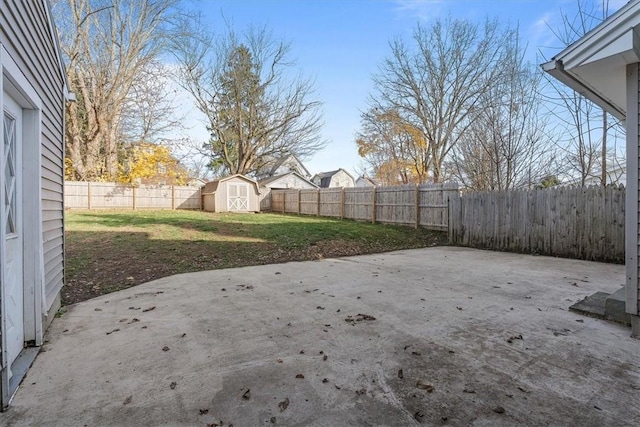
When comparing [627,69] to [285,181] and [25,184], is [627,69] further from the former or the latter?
[285,181]

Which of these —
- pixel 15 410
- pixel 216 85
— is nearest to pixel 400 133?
pixel 216 85

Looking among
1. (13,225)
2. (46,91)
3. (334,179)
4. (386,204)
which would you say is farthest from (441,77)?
(334,179)

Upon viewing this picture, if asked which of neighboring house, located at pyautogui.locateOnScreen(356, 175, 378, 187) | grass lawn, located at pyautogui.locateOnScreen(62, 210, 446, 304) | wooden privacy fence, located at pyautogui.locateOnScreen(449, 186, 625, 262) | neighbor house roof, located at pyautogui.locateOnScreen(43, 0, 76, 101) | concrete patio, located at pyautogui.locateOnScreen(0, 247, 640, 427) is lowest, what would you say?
concrete patio, located at pyautogui.locateOnScreen(0, 247, 640, 427)

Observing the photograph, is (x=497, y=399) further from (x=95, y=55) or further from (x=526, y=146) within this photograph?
(x=95, y=55)

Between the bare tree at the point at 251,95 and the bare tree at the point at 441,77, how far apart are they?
6926mm

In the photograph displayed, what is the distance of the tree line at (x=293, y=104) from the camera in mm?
9945

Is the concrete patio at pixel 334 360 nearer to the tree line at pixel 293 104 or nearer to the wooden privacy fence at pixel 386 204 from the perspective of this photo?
the wooden privacy fence at pixel 386 204

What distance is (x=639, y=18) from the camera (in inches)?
101

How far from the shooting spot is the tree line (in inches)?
392

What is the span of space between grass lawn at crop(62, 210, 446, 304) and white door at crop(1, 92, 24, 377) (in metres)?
1.71

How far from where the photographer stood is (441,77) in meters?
14.8

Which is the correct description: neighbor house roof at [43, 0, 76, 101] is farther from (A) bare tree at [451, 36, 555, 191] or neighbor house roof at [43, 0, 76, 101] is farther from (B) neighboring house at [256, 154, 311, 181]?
(B) neighboring house at [256, 154, 311, 181]

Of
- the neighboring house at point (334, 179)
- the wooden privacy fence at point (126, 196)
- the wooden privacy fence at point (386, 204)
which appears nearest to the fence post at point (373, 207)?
the wooden privacy fence at point (386, 204)

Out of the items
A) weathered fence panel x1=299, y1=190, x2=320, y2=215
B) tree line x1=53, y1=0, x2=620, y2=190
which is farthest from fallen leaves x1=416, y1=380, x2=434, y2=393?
weathered fence panel x1=299, y1=190, x2=320, y2=215
